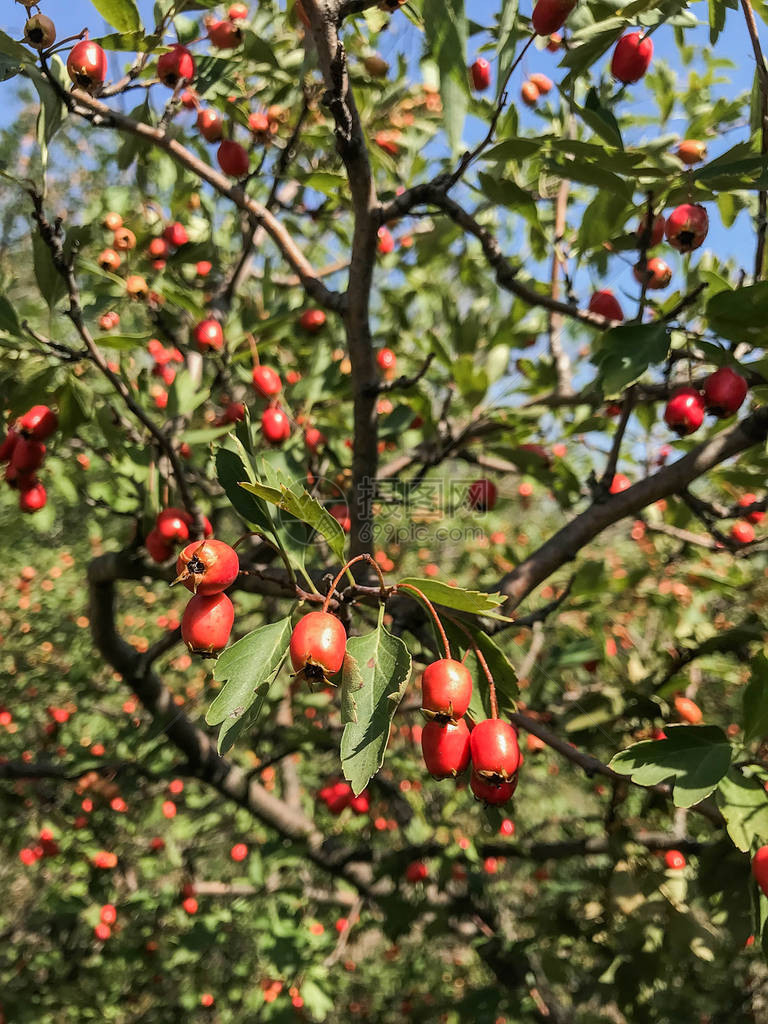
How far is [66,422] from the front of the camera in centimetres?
212

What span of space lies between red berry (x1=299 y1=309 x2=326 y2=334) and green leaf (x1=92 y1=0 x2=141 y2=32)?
1418mm

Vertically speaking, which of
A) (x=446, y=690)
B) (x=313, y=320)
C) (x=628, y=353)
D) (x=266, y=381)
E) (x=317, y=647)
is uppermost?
(x=313, y=320)

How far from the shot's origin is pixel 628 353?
1640 millimetres

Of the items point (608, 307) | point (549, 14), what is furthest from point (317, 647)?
point (608, 307)

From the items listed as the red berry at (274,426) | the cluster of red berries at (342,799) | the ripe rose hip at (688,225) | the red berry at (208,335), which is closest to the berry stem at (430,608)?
the ripe rose hip at (688,225)

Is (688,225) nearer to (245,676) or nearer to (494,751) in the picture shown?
(494,751)

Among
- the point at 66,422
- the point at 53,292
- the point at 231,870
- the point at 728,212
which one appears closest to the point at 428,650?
the point at 66,422

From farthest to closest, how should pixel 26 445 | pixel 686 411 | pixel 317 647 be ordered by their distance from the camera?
pixel 26 445 < pixel 686 411 < pixel 317 647

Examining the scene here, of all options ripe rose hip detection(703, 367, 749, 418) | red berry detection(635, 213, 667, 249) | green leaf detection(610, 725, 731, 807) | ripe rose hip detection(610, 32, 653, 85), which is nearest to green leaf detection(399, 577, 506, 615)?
green leaf detection(610, 725, 731, 807)

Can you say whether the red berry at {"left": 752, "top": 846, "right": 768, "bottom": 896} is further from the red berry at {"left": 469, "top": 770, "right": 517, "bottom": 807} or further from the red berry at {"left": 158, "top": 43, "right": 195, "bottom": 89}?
the red berry at {"left": 158, "top": 43, "right": 195, "bottom": 89}

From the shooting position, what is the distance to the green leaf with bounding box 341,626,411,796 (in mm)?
1058

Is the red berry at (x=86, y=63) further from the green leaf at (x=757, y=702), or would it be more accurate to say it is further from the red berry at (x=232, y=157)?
the green leaf at (x=757, y=702)

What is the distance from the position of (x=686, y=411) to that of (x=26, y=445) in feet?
6.44

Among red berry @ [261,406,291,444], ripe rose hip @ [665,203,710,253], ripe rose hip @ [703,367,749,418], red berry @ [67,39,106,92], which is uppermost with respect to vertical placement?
red berry @ [67,39,106,92]
